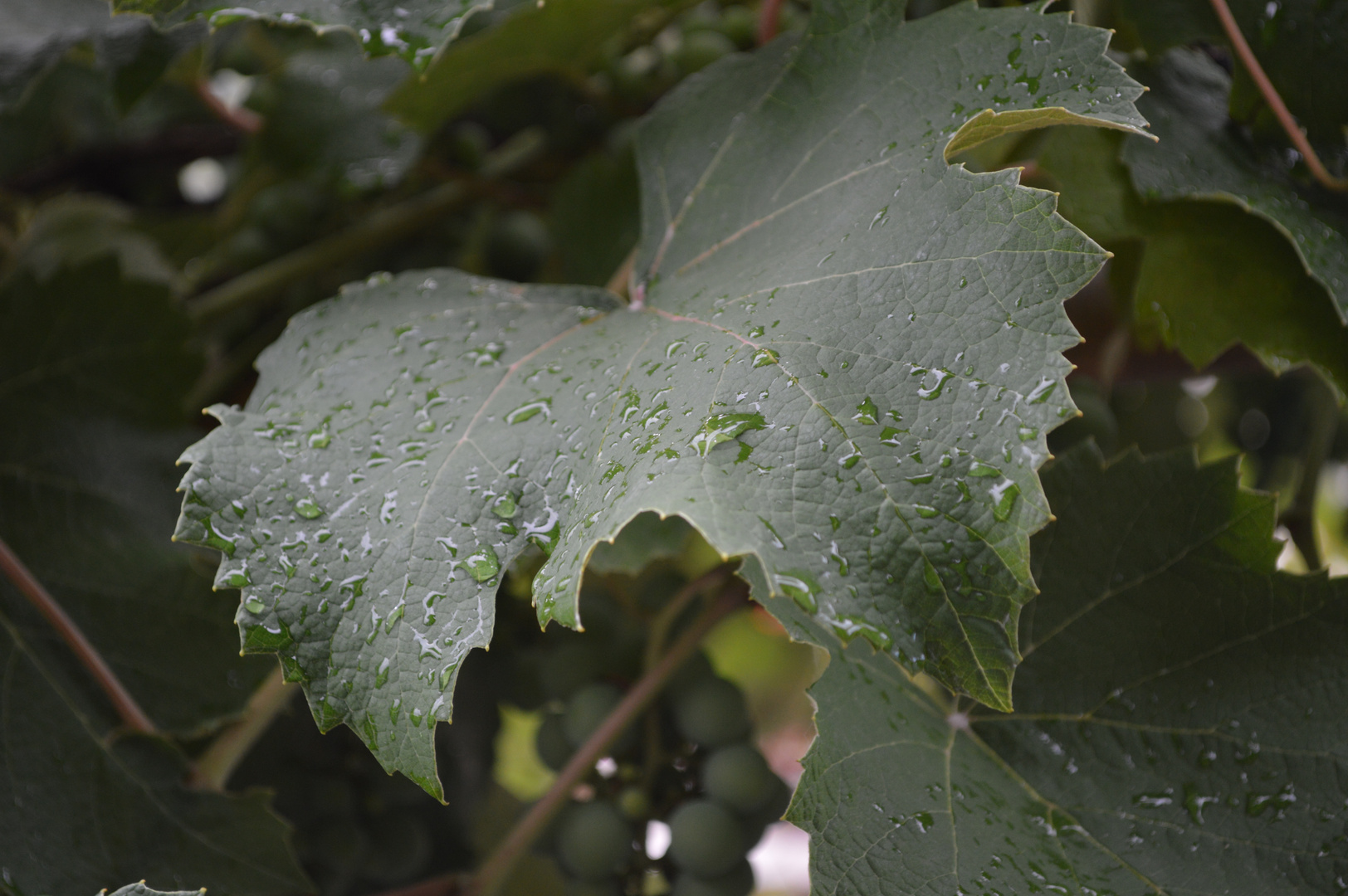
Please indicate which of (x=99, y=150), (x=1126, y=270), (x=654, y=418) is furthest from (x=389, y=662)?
(x=99, y=150)

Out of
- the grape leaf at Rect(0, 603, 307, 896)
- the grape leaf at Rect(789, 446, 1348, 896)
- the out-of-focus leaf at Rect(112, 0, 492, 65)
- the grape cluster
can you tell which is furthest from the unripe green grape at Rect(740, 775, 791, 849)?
the out-of-focus leaf at Rect(112, 0, 492, 65)

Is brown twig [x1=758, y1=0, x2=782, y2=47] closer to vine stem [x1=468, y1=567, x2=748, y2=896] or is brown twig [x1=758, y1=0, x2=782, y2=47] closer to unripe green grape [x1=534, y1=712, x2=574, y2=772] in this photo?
vine stem [x1=468, y1=567, x2=748, y2=896]

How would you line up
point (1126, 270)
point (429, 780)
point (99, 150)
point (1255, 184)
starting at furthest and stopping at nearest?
point (99, 150), point (1126, 270), point (1255, 184), point (429, 780)

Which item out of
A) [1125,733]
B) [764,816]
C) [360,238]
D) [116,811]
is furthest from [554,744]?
[360,238]

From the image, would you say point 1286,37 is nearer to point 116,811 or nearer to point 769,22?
point 769,22

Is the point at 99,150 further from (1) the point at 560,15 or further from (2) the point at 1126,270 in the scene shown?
(2) the point at 1126,270

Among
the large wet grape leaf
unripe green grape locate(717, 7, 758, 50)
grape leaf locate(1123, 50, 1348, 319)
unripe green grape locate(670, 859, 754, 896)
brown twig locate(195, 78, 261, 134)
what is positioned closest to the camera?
the large wet grape leaf

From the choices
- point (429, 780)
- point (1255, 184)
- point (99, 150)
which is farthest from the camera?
point (99, 150)
